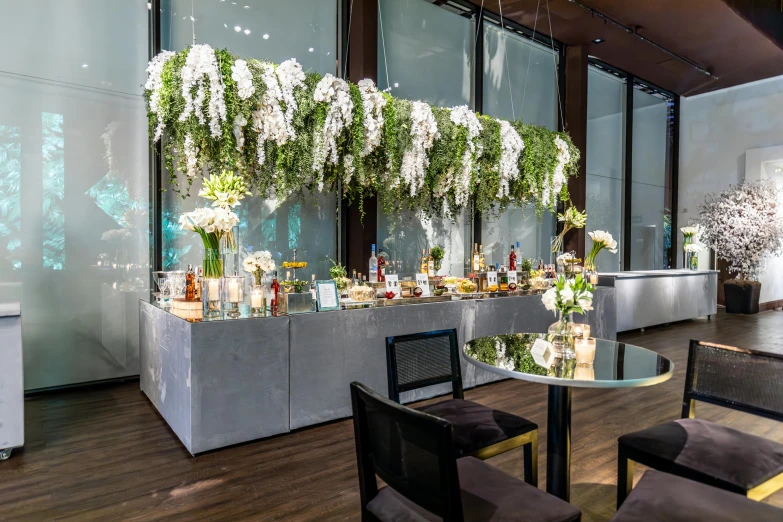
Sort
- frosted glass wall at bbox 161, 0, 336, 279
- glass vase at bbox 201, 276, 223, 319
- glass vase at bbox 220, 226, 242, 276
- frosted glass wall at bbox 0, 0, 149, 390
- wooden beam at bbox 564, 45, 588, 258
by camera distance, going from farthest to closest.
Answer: wooden beam at bbox 564, 45, 588, 258
frosted glass wall at bbox 161, 0, 336, 279
frosted glass wall at bbox 0, 0, 149, 390
glass vase at bbox 220, 226, 242, 276
glass vase at bbox 201, 276, 223, 319

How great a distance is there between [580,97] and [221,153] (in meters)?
5.55

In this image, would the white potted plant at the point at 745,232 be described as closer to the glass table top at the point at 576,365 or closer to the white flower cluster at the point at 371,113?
the white flower cluster at the point at 371,113

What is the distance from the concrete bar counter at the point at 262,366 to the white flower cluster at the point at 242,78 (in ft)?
5.31

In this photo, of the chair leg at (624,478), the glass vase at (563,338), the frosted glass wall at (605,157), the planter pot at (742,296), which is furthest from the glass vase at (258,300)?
the planter pot at (742,296)

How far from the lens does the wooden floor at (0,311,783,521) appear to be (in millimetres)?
2268

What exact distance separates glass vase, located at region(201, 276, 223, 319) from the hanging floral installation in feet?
3.50

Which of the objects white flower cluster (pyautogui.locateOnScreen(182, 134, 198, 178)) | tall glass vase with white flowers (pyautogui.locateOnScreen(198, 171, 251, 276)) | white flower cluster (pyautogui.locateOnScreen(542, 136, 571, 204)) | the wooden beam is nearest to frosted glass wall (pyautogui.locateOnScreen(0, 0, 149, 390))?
white flower cluster (pyautogui.locateOnScreen(182, 134, 198, 178))

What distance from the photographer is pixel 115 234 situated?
167 inches

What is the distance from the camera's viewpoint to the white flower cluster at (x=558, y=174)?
5602 millimetres

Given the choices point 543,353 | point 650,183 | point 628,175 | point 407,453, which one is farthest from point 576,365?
point 650,183

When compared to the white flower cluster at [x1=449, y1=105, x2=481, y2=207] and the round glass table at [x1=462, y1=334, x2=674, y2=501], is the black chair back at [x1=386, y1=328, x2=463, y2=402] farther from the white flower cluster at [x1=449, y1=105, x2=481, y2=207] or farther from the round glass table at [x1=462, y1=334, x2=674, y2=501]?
the white flower cluster at [x1=449, y1=105, x2=481, y2=207]

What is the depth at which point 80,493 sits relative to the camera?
2383 millimetres

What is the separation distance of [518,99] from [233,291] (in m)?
5.22

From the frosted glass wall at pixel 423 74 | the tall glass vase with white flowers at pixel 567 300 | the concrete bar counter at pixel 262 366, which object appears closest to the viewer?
the tall glass vase with white flowers at pixel 567 300
